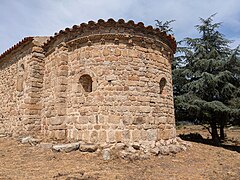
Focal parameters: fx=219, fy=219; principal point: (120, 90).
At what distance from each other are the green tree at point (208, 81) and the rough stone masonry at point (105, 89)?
4526 millimetres

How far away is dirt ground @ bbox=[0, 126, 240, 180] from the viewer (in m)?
4.88

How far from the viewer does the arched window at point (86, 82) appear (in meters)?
7.25

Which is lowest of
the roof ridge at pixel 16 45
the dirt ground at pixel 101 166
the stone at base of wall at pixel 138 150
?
the dirt ground at pixel 101 166

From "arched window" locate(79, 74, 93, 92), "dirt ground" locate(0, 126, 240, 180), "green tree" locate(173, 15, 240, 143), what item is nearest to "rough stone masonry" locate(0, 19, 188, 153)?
"arched window" locate(79, 74, 93, 92)

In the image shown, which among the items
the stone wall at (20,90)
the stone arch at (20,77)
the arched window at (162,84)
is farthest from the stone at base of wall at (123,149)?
the stone arch at (20,77)

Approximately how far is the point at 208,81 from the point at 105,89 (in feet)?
24.3

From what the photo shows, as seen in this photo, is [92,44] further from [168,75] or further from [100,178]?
[100,178]

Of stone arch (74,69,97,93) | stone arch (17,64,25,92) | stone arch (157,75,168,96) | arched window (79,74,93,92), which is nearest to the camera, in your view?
stone arch (74,69,97,93)

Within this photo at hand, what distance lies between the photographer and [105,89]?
22.1ft

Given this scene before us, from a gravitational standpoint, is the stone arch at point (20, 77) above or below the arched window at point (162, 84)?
above

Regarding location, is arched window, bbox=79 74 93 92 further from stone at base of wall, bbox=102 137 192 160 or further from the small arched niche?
the small arched niche

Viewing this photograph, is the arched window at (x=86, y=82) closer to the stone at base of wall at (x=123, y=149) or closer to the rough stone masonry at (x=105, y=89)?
the rough stone masonry at (x=105, y=89)

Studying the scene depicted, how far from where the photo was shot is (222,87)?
40.2 feet

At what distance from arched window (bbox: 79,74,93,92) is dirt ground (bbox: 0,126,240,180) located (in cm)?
207
